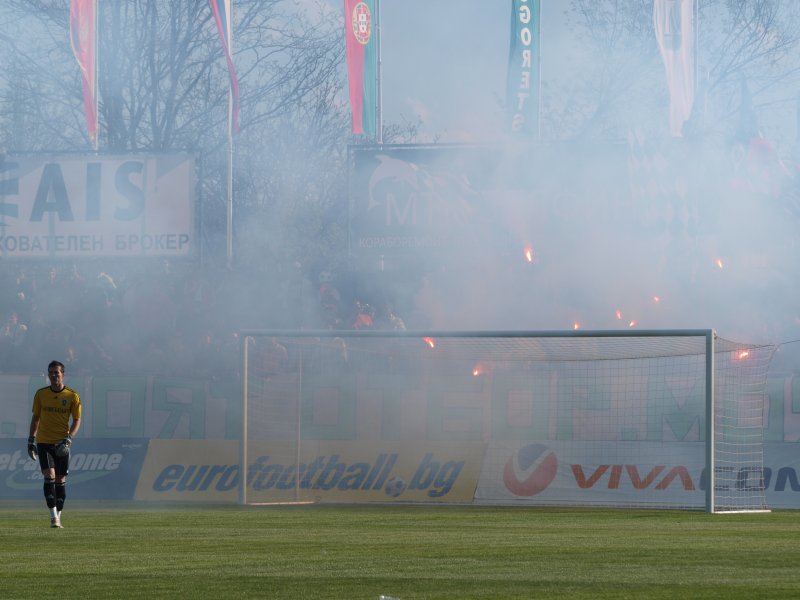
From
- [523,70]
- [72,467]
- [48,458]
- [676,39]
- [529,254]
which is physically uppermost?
[676,39]

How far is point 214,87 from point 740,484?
18.1 metres

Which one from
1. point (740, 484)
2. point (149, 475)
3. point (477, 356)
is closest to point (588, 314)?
point (477, 356)

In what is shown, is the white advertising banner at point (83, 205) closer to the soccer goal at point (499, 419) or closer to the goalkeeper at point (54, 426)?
the soccer goal at point (499, 419)

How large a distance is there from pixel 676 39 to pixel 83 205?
10892 mm

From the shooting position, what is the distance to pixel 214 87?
104 feet

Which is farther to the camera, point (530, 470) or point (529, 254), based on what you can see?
point (529, 254)

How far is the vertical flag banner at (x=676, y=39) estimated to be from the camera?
2317 cm

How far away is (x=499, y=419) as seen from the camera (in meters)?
19.8

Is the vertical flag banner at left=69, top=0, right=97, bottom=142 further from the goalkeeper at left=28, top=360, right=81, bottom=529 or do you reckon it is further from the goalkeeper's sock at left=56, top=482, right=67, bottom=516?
the goalkeeper's sock at left=56, top=482, right=67, bottom=516

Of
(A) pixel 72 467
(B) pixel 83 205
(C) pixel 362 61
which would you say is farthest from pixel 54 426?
(C) pixel 362 61

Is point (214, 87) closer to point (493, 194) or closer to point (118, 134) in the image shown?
point (118, 134)

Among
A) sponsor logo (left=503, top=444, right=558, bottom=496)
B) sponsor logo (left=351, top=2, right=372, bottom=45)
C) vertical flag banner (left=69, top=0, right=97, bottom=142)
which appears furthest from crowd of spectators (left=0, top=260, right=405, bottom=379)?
sponsor logo (left=351, top=2, right=372, bottom=45)

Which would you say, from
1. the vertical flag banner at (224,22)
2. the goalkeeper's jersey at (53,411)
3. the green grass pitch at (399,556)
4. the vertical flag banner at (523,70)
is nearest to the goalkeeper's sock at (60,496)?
the green grass pitch at (399,556)

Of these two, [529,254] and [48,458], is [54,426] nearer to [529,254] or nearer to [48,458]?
[48,458]
